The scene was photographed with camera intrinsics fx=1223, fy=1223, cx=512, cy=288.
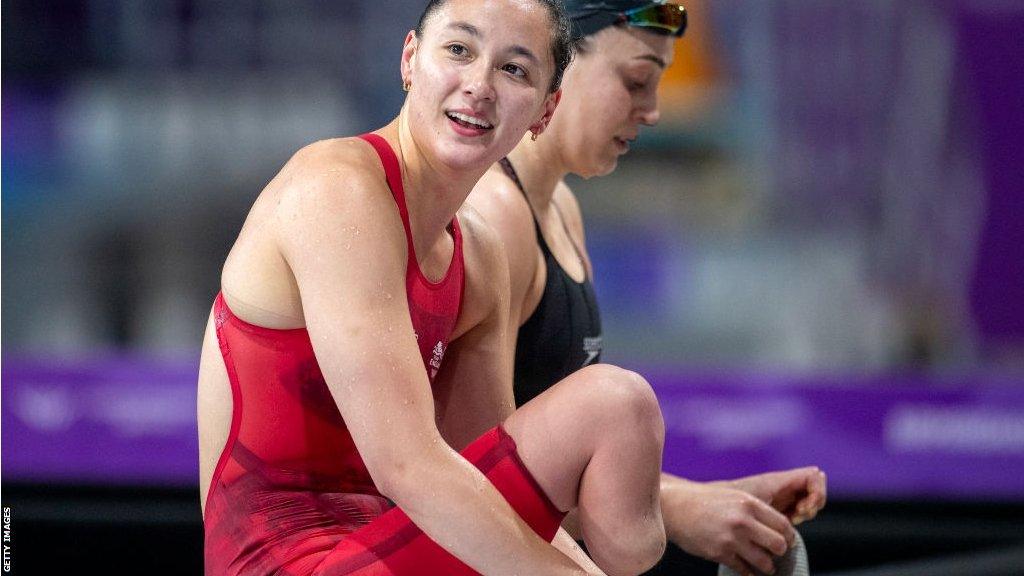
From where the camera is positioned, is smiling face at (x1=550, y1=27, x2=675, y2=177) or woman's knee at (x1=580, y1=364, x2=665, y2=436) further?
smiling face at (x1=550, y1=27, x2=675, y2=177)

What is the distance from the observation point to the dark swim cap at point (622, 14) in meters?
1.80

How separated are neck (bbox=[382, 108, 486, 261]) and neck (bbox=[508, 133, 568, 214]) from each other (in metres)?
0.44

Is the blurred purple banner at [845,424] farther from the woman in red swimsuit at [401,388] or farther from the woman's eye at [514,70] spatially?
the woman's eye at [514,70]

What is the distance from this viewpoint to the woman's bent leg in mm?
1229

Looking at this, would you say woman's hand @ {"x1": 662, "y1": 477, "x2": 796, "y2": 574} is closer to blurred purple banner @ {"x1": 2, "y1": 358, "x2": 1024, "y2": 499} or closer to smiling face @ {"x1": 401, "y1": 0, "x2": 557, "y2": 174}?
smiling face @ {"x1": 401, "y1": 0, "x2": 557, "y2": 174}

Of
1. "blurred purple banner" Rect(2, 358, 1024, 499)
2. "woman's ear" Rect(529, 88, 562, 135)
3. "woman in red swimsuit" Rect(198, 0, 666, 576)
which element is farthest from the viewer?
"blurred purple banner" Rect(2, 358, 1024, 499)

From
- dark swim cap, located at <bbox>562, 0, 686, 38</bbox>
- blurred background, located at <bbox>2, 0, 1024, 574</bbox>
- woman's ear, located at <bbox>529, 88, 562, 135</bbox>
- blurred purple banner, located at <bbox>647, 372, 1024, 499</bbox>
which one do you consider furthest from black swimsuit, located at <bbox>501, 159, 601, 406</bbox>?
blurred background, located at <bbox>2, 0, 1024, 574</bbox>

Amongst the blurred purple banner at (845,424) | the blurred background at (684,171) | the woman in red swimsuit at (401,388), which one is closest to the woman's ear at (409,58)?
the woman in red swimsuit at (401,388)

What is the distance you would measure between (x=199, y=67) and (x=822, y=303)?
172 centimetres

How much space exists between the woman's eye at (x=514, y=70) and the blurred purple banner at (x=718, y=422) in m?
1.66

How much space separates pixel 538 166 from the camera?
1.85m

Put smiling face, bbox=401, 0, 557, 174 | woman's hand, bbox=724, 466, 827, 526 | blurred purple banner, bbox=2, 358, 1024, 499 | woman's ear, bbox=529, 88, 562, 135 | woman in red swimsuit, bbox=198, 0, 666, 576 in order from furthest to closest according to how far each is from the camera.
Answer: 1. blurred purple banner, bbox=2, 358, 1024, 499
2. woman's hand, bbox=724, 466, 827, 526
3. woman's ear, bbox=529, 88, 562, 135
4. smiling face, bbox=401, 0, 557, 174
5. woman in red swimsuit, bbox=198, 0, 666, 576

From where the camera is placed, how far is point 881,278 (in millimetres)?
3121

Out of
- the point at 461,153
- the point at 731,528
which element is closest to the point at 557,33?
the point at 461,153
